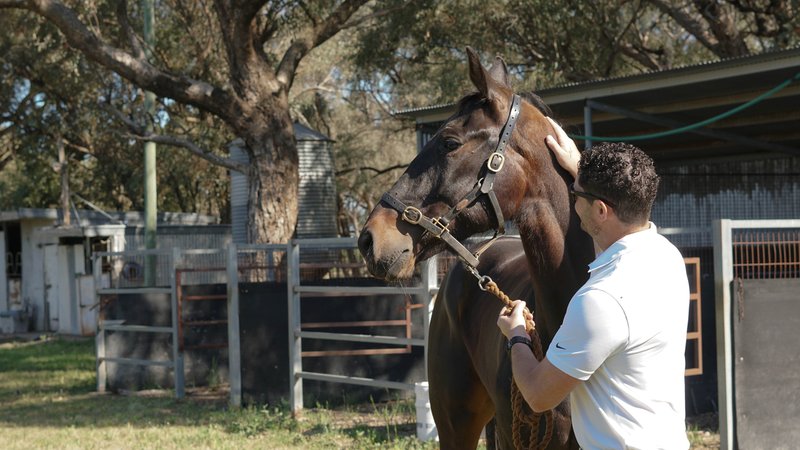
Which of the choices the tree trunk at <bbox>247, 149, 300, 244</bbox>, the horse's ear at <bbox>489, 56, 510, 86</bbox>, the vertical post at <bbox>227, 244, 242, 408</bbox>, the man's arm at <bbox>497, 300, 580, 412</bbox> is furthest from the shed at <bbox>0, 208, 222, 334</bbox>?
the man's arm at <bbox>497, 300, 580, 412</bbox>

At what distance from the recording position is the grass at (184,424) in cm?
776

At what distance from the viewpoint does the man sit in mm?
2170

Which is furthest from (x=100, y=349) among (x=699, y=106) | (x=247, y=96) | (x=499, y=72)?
(x=499, y=72)

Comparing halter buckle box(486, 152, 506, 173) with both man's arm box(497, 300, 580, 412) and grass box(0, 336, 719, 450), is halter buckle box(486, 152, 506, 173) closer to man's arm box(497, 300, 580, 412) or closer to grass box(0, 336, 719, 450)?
man's arm box(497, 300, 580, 412)

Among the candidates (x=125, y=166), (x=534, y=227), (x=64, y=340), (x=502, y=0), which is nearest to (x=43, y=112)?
(x=125, y=166)

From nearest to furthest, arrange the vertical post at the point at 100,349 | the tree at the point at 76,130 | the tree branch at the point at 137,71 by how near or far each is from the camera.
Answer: the vertical post at the point at 100,349 → the tree branch at the point at 137,71 → the tree at the point at 76,130

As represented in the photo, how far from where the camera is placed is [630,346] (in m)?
2.19

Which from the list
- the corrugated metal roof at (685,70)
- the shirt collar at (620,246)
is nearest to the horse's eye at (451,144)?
the shirt collar at (620,246)

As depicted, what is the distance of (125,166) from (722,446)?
24.2m

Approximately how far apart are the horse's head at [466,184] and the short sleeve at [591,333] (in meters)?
1.01

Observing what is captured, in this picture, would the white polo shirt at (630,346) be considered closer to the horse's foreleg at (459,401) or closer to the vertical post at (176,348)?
the horse's foreleg at (459,401)

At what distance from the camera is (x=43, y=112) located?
23.9 metres

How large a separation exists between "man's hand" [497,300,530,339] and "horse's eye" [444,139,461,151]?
32.2 inches

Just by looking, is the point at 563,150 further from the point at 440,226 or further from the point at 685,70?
the point at 685,70
